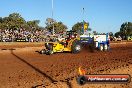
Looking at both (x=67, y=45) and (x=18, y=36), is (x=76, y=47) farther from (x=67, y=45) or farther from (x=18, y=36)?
(x=18, y=36)

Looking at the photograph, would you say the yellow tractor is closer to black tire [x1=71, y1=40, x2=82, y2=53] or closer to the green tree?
black tire [x1=71, y1=40, x2=82, y2=53]

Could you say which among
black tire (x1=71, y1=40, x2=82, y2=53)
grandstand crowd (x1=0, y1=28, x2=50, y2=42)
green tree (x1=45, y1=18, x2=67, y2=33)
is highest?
green tree (x1=45, y1=18, x2=67, y2=33)

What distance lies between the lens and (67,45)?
860 inches

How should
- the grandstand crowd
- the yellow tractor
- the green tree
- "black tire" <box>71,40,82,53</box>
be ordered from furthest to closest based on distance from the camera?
the green tree
the grandstand crowd
"black tire" <box>71,40,82,53</box>
the yellow tractor

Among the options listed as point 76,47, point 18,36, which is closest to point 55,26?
point 18,36

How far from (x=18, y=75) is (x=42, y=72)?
110 centimetres

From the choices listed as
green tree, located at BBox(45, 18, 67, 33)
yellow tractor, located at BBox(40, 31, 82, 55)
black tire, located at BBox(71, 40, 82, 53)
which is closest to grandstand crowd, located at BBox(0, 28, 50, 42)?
green tree, located at BBox(45, 18, 67, 33)

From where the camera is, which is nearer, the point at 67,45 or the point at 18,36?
the point at 67,45

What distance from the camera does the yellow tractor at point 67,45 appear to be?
21591 millimetres

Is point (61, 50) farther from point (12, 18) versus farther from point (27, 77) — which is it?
point (12, 18)

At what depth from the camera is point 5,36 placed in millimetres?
44156

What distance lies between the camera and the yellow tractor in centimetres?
2159

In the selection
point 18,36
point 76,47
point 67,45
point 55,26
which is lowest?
point 76,47

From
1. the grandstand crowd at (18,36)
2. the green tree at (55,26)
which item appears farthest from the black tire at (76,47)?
the green tree at (55,26)
